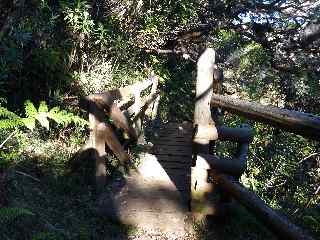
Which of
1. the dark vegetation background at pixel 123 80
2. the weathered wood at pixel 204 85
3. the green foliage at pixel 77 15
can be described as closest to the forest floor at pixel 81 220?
the dark vegetation background at pixel 123 80

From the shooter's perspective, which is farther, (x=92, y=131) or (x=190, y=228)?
(x=92, y=131)

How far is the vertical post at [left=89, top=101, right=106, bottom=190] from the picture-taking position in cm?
530

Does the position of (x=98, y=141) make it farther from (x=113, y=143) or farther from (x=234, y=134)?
(x=234, y=134)

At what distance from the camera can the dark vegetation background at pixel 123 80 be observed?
4.60 meters

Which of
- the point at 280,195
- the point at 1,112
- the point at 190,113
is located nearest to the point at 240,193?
the point at 1,112

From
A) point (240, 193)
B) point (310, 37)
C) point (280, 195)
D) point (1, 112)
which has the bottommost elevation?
point (280, 195)

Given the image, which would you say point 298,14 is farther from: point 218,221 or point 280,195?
point 218,221

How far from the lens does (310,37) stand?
13.3m

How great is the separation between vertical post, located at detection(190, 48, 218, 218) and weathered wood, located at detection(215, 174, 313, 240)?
23 cm

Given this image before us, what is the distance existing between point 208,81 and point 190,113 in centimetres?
1074

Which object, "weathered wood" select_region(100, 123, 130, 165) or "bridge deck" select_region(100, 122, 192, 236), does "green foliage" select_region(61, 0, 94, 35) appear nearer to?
"bridge deck" select_region(100, 122, 192, 236)

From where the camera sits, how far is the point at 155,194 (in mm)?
5418

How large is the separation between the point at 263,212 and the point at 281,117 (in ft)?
2.98

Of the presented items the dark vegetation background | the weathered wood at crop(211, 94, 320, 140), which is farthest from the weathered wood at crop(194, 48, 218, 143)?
the dark vegetation background
